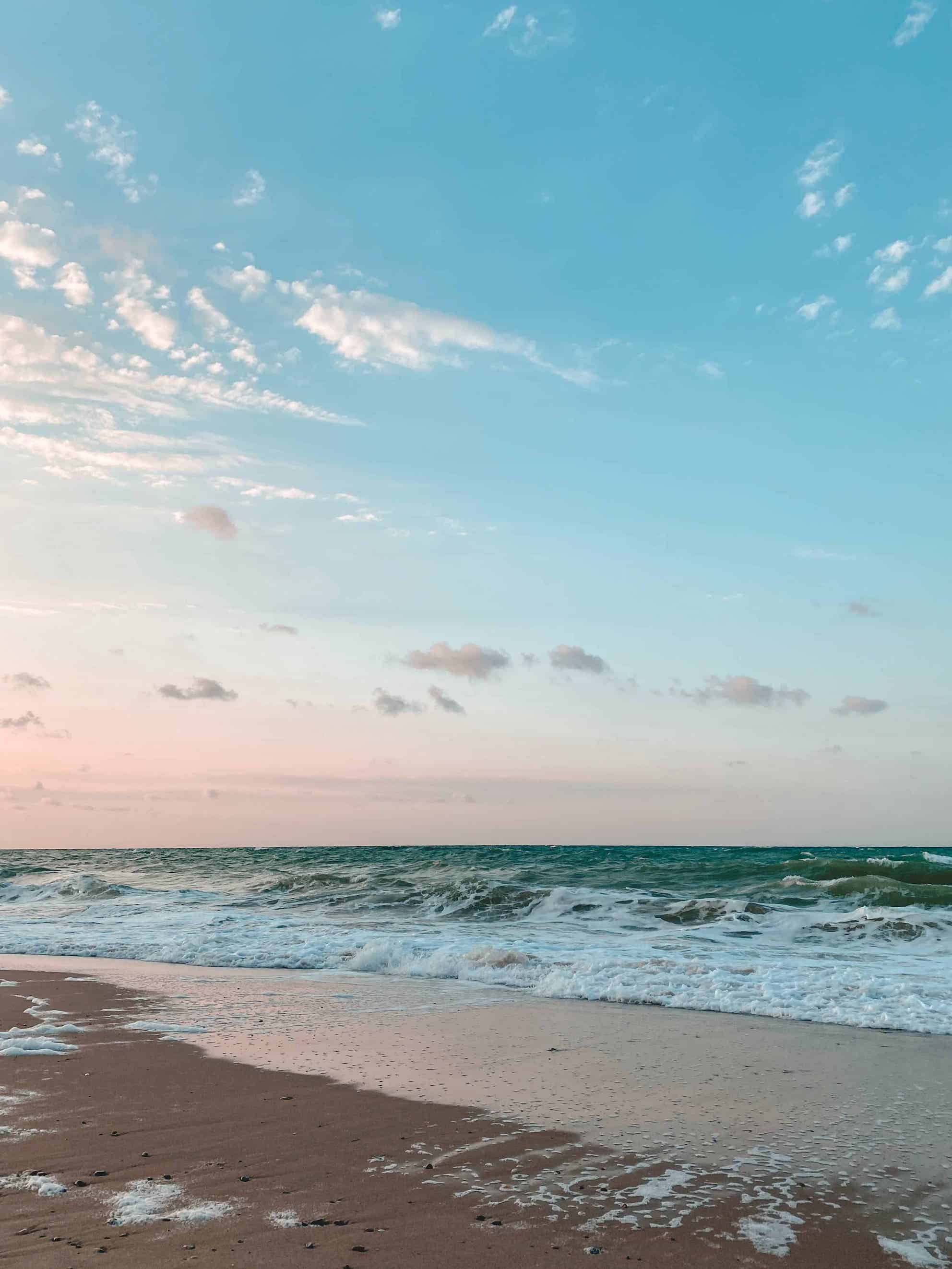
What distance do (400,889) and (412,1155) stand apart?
2099 cm

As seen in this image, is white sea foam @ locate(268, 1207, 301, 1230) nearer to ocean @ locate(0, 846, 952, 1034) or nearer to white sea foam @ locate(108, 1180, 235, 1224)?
white sea foam @ locate(108, 1180, 235, 1224)

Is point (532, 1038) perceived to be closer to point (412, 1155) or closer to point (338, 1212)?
point (412, 1155)

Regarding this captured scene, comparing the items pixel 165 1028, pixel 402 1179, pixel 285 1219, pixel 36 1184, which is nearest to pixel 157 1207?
pixel 285 1219

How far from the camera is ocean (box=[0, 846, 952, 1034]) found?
11812mm

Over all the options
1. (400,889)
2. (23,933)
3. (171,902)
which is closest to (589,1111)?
(23,933)

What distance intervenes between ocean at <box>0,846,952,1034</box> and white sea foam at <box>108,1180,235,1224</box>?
749 cm

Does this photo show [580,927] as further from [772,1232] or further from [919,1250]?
[919,1250]

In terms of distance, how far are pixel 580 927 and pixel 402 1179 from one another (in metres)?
14.7

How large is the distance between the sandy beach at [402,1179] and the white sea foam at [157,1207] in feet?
0.06

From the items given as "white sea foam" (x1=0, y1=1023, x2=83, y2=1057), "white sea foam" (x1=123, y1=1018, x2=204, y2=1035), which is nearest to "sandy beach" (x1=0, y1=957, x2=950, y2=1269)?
"white sea foam" (x1=0, y1=1023, x2=83, y2=1057)

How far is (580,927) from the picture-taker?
19281mm

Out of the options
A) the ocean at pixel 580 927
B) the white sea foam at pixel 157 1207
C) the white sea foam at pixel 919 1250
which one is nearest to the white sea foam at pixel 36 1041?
the white sea foam at pixel 157 1207

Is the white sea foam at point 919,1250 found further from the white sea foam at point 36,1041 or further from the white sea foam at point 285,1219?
the white sea foam at point 36,1041

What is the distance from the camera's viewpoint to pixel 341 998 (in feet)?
37.7
